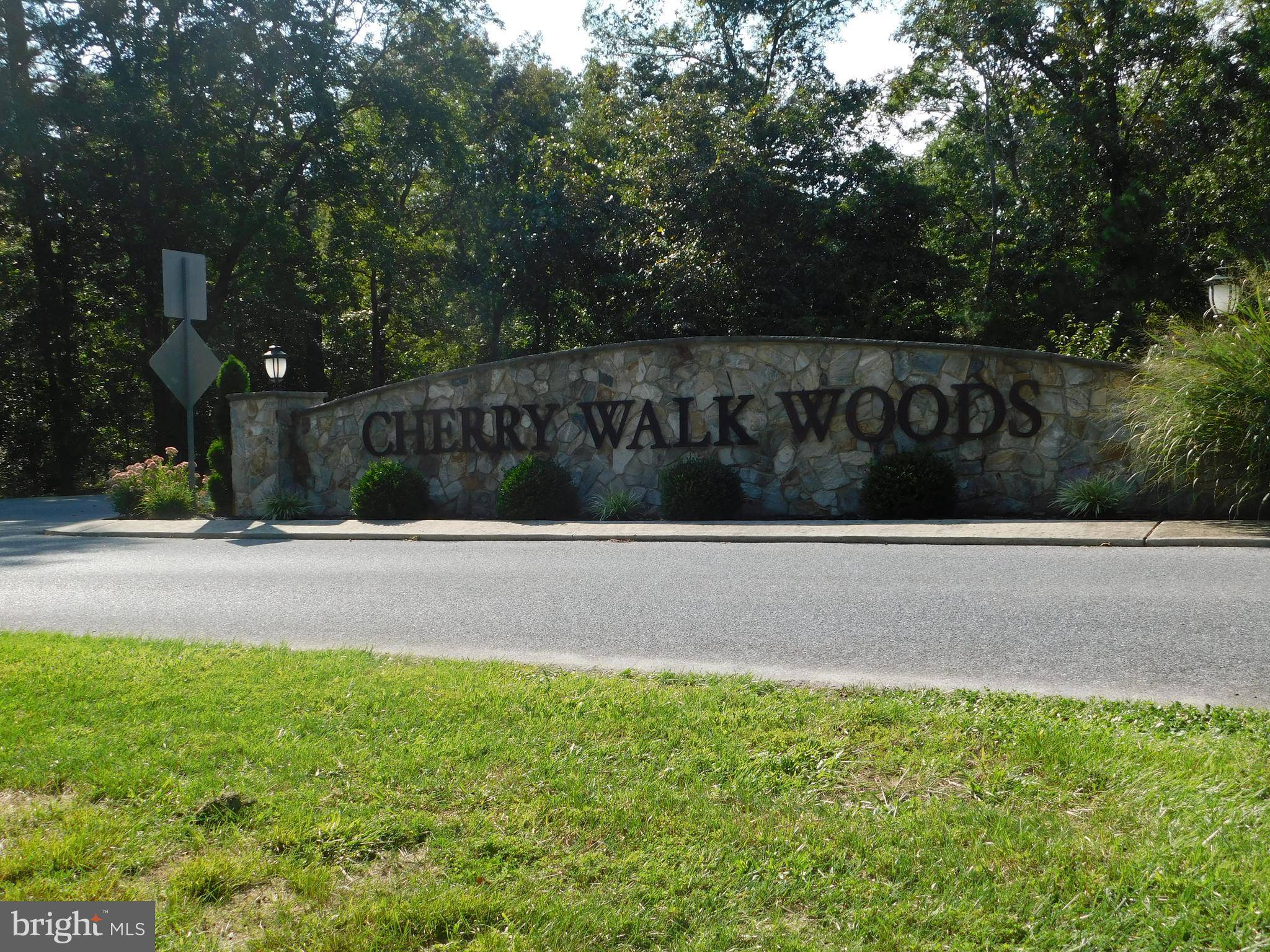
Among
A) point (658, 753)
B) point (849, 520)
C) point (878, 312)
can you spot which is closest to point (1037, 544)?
point (849, 520)

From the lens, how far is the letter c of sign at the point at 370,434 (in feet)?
64.5

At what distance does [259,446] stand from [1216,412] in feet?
51.6

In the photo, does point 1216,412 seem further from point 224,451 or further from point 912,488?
point 224,451

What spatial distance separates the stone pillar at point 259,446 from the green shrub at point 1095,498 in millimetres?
13591

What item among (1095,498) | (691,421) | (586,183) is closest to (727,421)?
(691,421)

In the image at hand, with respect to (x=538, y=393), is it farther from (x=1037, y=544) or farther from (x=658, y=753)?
(x=658, y=753)

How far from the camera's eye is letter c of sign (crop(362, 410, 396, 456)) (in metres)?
19.7

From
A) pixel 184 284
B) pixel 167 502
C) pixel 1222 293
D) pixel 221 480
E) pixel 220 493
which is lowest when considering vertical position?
pixel 167 502

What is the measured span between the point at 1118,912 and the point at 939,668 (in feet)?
9.89

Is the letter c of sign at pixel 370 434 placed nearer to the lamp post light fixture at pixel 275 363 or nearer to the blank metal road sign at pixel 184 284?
the lamp post light fixture at pixel 275 363

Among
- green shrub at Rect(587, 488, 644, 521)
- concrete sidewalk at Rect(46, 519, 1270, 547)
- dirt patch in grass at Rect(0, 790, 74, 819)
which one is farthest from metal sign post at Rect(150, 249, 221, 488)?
dirt patch in grass at Rect(0, 790, 74, 819)

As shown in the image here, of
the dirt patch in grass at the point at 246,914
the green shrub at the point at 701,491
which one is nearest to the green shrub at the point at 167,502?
the green shrub at the point at 701,491

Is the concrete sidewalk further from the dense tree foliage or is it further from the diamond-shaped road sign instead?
the dense tree foliage

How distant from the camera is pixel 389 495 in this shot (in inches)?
714
